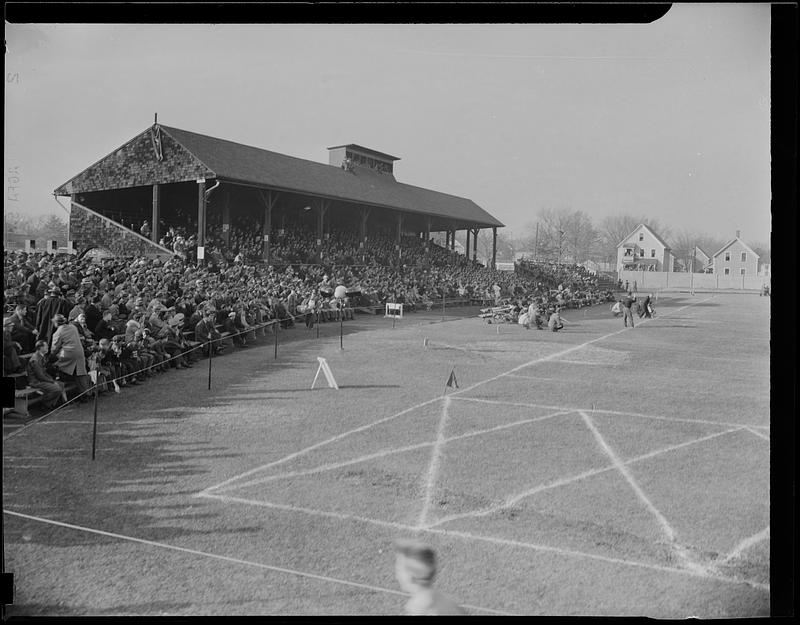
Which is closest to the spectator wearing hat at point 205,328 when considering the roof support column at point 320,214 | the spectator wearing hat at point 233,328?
the spectator wearing hat at point 233,328

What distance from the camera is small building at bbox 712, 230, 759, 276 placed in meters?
7.04

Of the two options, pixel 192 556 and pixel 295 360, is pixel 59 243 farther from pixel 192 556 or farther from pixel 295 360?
pixel 192 556

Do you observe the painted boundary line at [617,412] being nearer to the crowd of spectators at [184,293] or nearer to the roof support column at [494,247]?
the roof support column at [494,247]

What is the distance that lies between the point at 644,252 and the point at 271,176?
6.41 metres

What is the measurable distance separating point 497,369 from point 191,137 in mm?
6791

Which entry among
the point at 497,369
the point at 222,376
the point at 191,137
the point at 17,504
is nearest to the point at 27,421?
the point at 17,504

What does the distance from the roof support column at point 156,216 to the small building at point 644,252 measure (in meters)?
7.14

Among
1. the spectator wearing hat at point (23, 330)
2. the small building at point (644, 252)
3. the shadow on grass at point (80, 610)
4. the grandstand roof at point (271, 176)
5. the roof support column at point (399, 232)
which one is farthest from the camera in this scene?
the roof support column at point (399, 232)

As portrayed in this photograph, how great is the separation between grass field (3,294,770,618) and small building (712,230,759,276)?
6.78 ft

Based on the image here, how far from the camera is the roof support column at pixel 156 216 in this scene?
9.18m

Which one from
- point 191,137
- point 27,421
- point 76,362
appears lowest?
point 27,421

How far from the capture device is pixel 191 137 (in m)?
8.06

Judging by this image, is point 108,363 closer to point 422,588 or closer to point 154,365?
point 154,365

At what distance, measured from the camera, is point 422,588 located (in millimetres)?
4098
